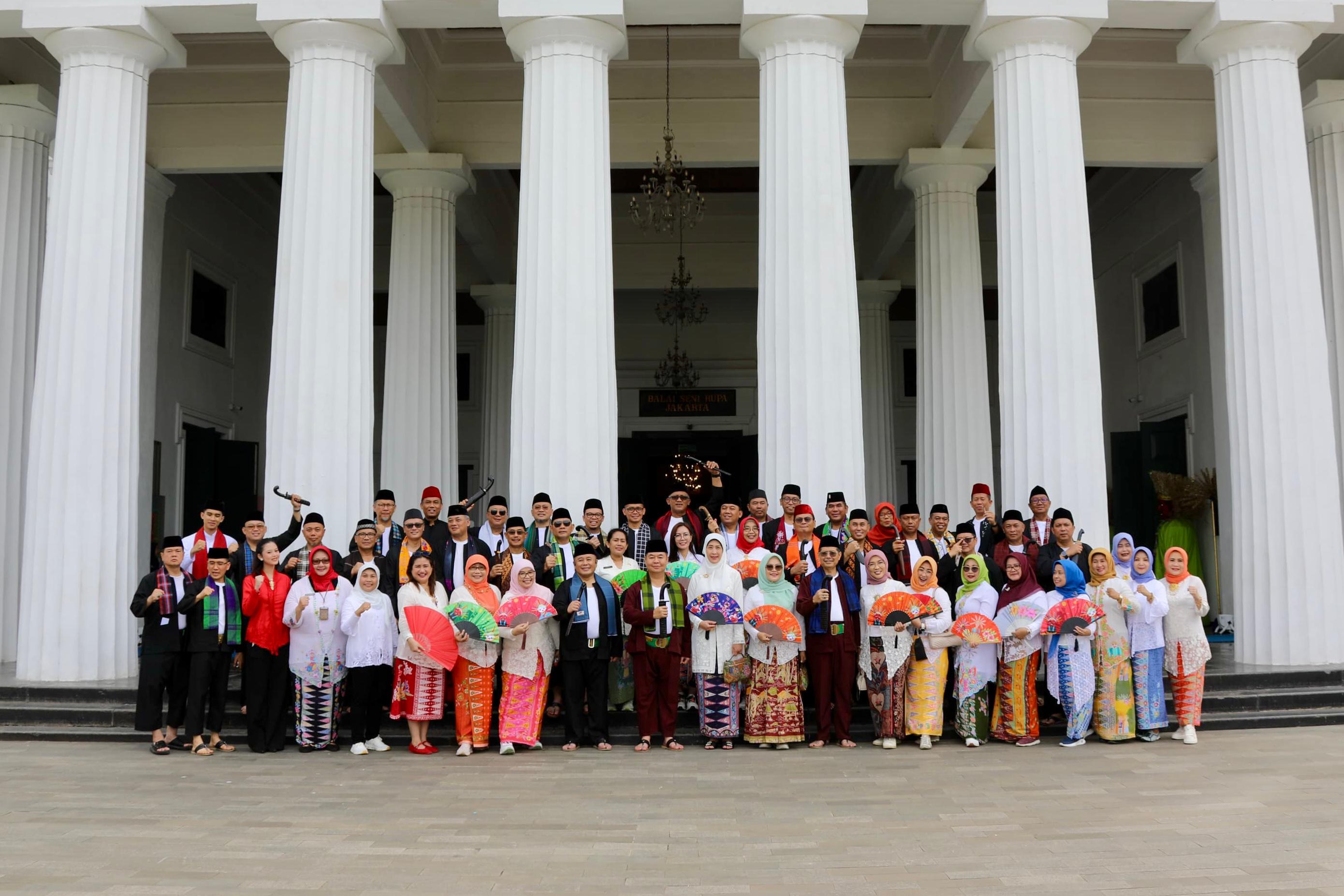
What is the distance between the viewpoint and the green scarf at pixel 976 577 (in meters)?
8.02

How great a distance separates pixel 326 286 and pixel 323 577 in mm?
3007

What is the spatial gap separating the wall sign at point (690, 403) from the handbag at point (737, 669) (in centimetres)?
1124

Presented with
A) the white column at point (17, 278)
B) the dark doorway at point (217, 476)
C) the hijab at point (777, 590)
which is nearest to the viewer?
the hijab at point (777, 590)

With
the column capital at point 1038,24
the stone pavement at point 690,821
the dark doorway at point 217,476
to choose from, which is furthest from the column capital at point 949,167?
the dark doorway at point 217,476

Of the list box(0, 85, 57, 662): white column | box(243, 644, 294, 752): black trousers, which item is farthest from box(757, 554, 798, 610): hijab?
box(0, 85, 57, 662): white column

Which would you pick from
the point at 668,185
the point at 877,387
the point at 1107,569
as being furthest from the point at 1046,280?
the point at 877,387

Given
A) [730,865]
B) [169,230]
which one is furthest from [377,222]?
[730,865]

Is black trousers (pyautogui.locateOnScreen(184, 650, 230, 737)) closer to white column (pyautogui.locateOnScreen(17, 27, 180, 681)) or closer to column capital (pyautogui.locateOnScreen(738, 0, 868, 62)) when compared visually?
white column (pyautogui.locateOnScreen(17, 27, 180, 681))

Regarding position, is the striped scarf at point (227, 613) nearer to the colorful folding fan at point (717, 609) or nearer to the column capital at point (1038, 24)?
the colorful folding fan at point (717, 609)

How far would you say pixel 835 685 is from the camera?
805 cm

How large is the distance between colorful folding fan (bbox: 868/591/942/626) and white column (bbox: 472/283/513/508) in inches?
357

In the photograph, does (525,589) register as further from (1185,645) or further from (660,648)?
(1185,645)

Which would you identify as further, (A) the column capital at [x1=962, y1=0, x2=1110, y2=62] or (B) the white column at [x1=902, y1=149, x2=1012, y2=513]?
(B) the white column at [x1=902, y1=149, x2=1012, y2=513]

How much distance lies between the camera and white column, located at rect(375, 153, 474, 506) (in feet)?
41.0
